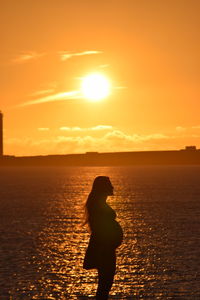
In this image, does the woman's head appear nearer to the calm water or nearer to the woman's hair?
the woman's hair

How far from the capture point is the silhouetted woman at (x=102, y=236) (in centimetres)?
1093

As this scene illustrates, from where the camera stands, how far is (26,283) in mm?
30875

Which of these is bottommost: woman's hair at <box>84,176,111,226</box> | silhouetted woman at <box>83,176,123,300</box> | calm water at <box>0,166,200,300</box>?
calm water at <box>0,166,200,300</box>

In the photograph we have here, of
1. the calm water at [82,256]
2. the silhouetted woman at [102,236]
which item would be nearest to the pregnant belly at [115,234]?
the silhouetted woman at [102,236]

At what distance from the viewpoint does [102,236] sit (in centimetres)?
1106

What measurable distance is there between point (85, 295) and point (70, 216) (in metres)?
53.4

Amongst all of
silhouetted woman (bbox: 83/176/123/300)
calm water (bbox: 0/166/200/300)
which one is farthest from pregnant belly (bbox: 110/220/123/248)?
calm water (bbox: 0/166/200/300)

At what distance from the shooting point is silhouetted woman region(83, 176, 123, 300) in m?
10.9

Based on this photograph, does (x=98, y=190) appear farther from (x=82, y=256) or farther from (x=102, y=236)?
(x=82, y=256)

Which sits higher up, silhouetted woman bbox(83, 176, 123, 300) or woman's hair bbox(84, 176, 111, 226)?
woman's hair bbox(84, 176, 111, 226)

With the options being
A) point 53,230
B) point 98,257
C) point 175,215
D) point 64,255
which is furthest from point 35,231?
point 98,257

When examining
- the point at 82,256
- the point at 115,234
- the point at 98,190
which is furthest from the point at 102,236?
the point at 82,256

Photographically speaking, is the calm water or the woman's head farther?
the calm water

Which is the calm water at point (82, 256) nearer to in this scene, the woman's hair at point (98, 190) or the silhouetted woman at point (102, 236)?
the silhouetted woman at point (102, 236)
